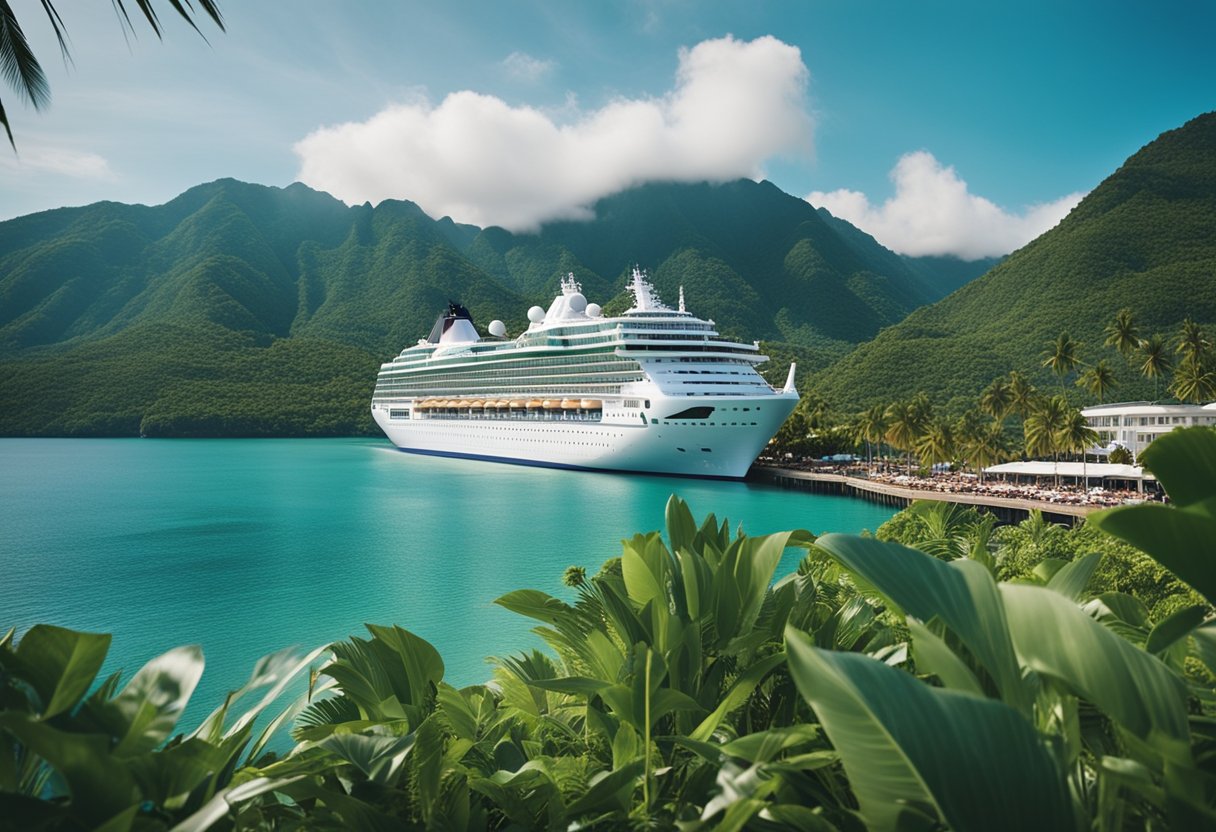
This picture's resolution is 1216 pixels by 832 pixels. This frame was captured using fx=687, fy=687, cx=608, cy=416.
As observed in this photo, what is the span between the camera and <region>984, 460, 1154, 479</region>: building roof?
32000 millimetres

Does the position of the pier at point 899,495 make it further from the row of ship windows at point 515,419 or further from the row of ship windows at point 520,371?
the row of ship windows at point 520,371

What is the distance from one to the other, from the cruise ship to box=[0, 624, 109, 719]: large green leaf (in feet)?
112

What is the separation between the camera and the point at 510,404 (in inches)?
1925

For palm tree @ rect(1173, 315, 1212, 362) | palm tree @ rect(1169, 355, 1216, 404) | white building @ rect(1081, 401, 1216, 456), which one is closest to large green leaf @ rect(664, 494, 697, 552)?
palm tree @ rect(1169, 355, 1216, 404)

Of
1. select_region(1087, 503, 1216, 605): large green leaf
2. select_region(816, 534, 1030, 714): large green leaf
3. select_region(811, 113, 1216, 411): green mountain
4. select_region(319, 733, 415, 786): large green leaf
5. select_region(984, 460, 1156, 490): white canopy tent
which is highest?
select_region(811, 113, 1216, 411): green mountain

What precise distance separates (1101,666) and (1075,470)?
39.7 metres

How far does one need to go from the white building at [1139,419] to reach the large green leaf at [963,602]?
4571 cm

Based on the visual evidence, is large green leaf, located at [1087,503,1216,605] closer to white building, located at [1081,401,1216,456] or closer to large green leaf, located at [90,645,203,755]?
large green leaf, located at [90,645,203,755]

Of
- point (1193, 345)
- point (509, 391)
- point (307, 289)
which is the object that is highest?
point (307, 289)

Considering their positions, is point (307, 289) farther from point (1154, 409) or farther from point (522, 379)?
point (1154, 409)

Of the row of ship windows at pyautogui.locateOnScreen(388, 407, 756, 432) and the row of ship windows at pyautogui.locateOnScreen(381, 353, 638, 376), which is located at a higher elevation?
the row of ship windows at pyautogui.locateOnScreen(381, 353, 638, 376)

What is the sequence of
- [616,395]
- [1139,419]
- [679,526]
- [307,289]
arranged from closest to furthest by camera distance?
1. [679,526]
2. [616,395]
3. [1139,419]
4. [307,289]

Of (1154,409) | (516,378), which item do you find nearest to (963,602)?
(516,378)

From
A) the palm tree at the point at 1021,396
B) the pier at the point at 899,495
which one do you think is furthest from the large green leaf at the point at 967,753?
the palm tree at the point at 1021,396
